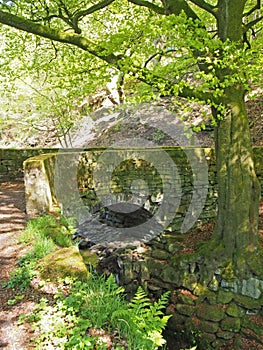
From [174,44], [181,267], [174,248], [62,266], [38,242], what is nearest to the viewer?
[62,266]

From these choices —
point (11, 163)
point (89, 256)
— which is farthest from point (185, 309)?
point (11, 163)

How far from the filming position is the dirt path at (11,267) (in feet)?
7.68

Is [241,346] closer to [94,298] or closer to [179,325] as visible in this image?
[179,325]

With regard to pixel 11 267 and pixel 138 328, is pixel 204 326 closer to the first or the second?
pixel 138 328

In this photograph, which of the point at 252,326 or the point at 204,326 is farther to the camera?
the point at 204,326

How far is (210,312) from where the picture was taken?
18.1 feet

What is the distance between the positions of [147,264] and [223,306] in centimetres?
190

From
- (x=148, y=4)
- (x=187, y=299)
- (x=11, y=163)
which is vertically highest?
(x=148, y=4)

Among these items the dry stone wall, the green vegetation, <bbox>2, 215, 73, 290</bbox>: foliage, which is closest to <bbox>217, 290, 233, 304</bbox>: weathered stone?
the dry stone wall

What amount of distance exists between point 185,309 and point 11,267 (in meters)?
3.60

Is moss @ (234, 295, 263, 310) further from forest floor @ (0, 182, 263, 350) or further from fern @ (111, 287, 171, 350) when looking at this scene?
fern @ (111, 287, 171, 350)

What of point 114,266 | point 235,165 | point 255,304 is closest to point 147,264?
point 114,266

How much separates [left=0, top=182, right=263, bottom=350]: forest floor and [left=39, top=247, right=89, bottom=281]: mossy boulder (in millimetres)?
272

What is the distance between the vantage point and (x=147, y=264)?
687 centimetres
